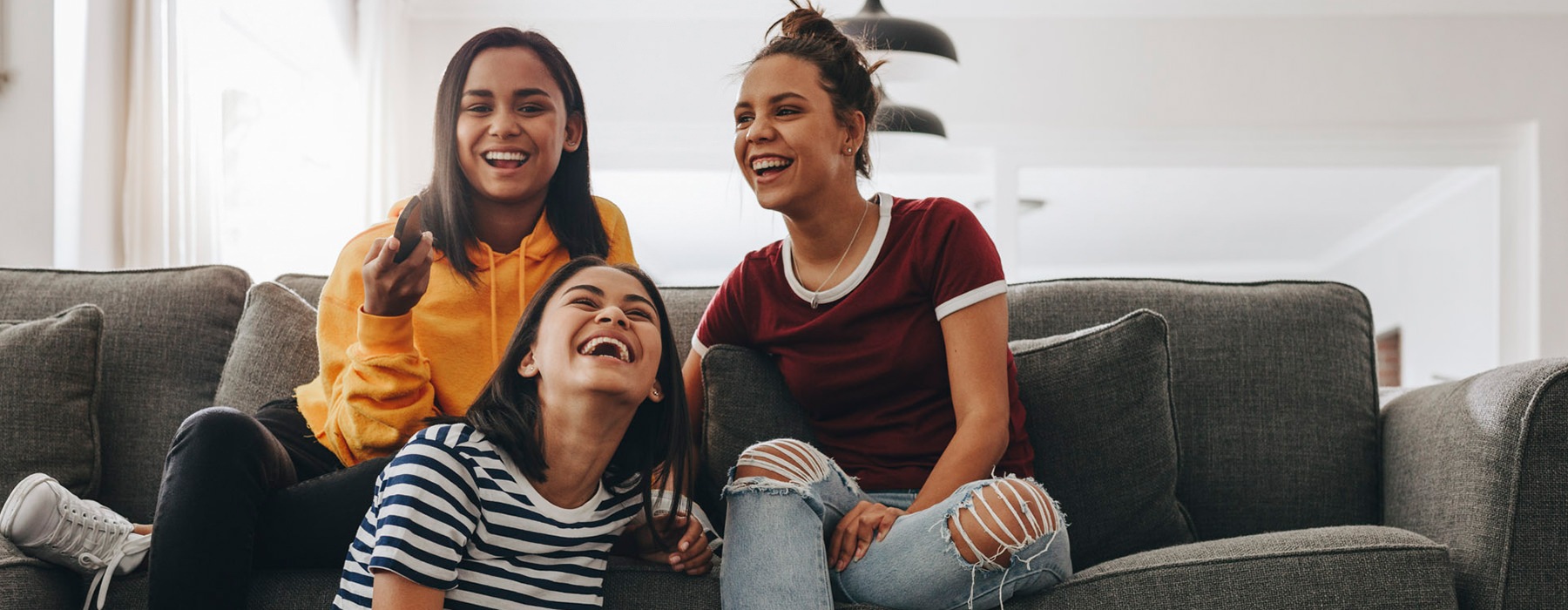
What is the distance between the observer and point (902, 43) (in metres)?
2.47

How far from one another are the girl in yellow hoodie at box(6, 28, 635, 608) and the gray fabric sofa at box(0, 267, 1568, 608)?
65mm

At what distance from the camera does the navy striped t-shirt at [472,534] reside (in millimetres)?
1209

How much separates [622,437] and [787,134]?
480 millimetres

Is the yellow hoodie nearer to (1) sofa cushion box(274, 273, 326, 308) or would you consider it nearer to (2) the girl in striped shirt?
(2) the girl in striped shirt

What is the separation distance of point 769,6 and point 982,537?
3.17 meters

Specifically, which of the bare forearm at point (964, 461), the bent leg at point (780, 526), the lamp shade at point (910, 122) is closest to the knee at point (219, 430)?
the bent leg at point (780, 526)

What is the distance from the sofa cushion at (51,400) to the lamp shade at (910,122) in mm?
1707

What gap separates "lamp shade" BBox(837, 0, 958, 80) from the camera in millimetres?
2414

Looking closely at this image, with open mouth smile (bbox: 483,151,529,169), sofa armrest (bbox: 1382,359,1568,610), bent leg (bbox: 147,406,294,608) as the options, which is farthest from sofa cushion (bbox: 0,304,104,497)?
sofa armrest (bbox: 1382,359,1568,610)

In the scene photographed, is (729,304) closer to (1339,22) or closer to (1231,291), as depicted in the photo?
(1231,291)

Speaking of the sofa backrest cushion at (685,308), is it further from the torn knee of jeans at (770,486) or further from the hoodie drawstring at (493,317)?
the torn knee of jeans at (770,486)

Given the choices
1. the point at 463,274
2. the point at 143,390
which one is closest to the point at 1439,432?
the point at 463,274

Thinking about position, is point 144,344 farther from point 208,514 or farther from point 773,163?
point 773,163

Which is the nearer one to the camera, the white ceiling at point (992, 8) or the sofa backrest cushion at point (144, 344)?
the sofa backrest cushion at point (144, 344)
